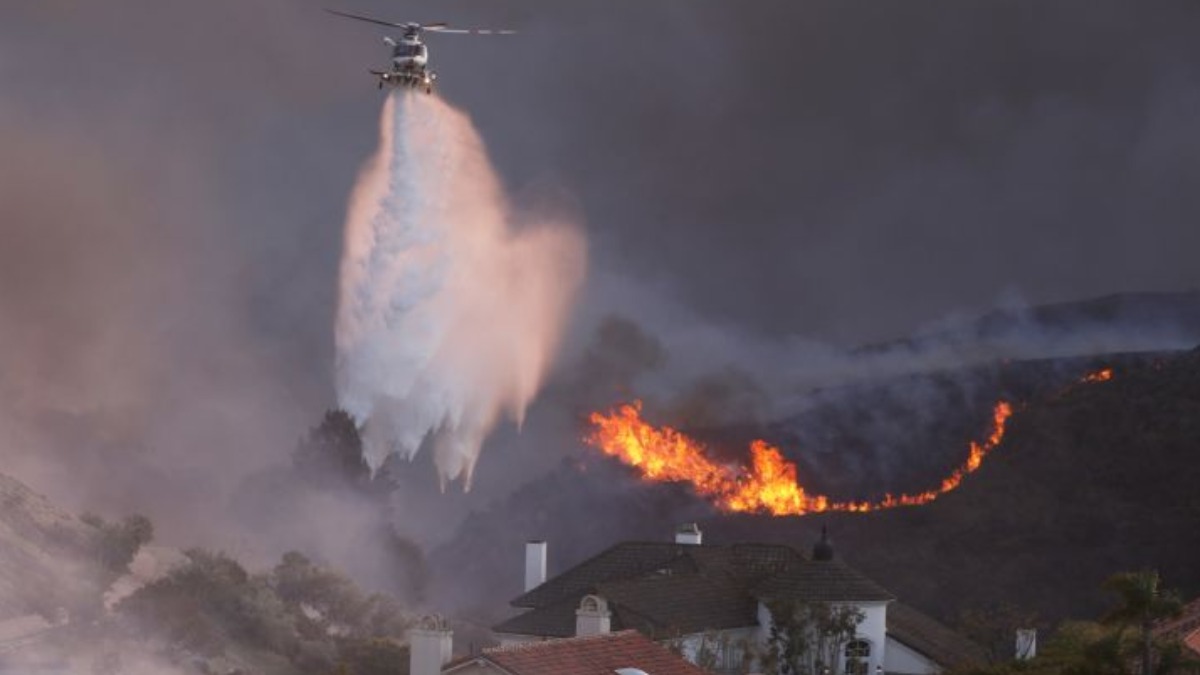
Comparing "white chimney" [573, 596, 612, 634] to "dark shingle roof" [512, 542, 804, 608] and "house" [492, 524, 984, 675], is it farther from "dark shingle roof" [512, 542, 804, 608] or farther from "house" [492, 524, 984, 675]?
"dark shingle roof" [512, 542, 804, 608]

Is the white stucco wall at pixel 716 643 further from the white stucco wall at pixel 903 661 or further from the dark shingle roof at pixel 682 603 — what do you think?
the white stucco wall at pixel 903 661

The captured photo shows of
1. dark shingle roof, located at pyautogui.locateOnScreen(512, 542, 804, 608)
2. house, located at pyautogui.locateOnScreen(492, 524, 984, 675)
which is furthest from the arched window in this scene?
dark shingle roof, located at pyautogui.locateOnScreen(512, 542, 804, 608)

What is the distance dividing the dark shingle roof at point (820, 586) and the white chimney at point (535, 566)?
35.9 ft

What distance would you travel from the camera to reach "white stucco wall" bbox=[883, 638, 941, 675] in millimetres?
87250

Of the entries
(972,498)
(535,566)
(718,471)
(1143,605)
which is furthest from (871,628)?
(1143,605)

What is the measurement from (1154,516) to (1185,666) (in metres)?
60.5

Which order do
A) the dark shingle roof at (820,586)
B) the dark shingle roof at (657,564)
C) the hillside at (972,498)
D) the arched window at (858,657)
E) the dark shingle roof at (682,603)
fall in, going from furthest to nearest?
the hillside at (972,498)
the dark shingle roof at (657,564)
the dark shingle roof at (820,586)
the arched window at (858,657)
the dark shingle roof at (682,603)

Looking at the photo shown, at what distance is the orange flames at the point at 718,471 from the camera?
11406 cm

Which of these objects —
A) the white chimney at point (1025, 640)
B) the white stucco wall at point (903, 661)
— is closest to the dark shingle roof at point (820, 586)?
the white stucco wall at point (903, 661)

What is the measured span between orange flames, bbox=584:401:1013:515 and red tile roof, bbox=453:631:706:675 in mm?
51080

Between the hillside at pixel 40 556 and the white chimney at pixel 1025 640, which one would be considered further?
the hillside at pixel 40 556

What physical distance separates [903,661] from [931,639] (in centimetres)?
281

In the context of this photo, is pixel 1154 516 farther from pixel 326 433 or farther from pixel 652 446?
pixel 326 433

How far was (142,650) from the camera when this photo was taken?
82312 millimetres
